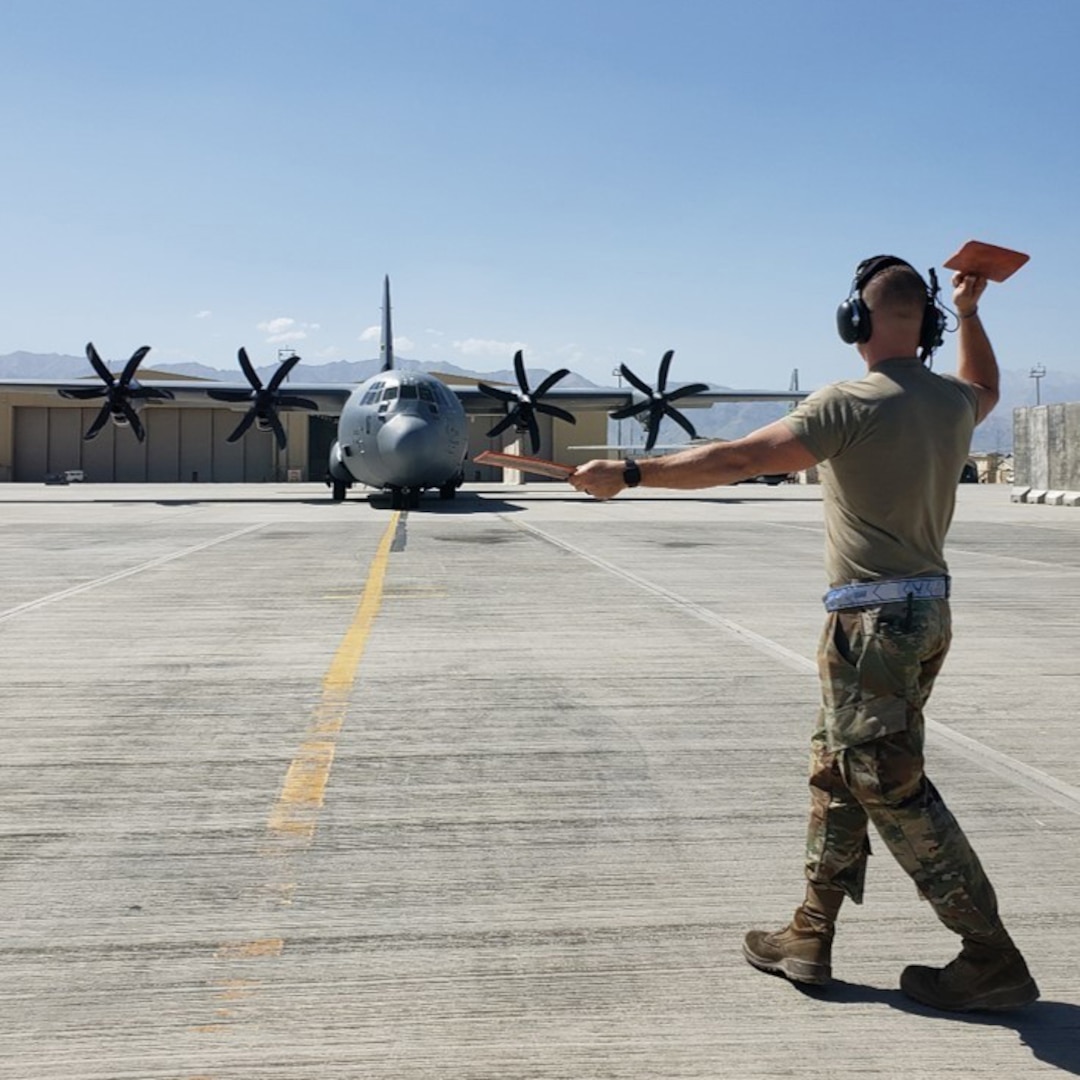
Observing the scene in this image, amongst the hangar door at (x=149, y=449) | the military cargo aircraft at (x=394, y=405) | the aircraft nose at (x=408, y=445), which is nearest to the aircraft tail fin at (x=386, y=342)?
the military cargo aircraft at (x=394, y=405)

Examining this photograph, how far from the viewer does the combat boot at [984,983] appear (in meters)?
3.31

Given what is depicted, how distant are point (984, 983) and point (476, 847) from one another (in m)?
2.06

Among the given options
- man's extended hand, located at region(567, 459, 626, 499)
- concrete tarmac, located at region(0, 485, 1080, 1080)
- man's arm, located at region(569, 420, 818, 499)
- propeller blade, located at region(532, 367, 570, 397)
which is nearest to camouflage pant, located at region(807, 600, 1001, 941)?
concrete tarmac, located at region(0, 485, 1080, 1080)

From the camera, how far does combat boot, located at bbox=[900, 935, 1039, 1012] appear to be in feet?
10.9

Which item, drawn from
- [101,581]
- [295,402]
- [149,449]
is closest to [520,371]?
[295,402]

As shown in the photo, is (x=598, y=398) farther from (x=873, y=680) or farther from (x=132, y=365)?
(x=873, y=680)

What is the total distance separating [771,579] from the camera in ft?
47.1

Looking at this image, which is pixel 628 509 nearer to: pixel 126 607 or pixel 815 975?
pixel 126 607

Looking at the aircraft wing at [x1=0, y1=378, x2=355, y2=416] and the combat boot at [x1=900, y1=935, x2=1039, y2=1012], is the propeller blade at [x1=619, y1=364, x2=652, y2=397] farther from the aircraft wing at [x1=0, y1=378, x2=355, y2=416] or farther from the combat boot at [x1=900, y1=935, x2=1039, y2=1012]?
the combat boot at [x1=900, y1=935, x2=1039, y2=1012]

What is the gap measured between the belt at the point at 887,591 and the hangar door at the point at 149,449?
7707 cm

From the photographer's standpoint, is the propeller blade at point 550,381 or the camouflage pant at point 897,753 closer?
the camouflage pant at point 897,753

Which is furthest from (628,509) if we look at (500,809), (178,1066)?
(178,1066)

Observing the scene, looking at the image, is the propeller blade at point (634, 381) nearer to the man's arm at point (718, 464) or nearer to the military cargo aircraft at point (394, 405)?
the military cargo aircraft at point (394, 405)

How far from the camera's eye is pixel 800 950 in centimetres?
348
